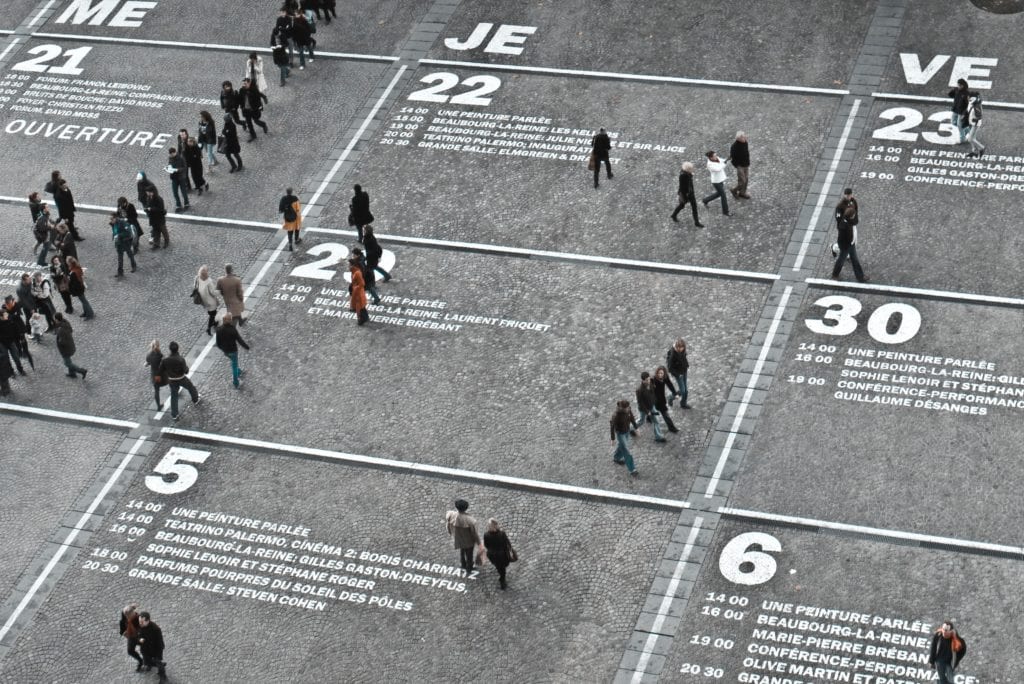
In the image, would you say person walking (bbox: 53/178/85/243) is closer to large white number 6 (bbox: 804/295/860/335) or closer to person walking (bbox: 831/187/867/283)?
large white number 6 (bbox: 804/295/860/335)

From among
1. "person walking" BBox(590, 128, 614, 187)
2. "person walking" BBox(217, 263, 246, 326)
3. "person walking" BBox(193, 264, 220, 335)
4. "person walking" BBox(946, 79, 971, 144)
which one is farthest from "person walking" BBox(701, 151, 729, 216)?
"person walking" BBox(193, 264, 220, 335)

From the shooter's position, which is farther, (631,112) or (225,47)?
(225,47)

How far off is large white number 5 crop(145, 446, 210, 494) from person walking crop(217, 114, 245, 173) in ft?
31.2

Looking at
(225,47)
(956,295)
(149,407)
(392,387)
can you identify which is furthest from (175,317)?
(956,295)

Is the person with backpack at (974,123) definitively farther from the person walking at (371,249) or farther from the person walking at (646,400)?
the person walking at (371,249)

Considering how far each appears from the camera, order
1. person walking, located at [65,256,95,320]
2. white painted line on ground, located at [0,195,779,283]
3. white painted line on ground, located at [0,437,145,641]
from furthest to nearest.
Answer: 1. person walking, located at [65,256,95,320]
2. white painted line on ground, located at [0,195,779,283]
3. white painted line on ground, located at [0,437,145,641]

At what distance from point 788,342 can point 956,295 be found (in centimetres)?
362

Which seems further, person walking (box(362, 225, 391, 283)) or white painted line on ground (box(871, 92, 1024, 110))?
white painted line on ground (box(871, 92, 1024, 110))

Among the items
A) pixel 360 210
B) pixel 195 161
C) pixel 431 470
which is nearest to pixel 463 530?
pixel 431 470

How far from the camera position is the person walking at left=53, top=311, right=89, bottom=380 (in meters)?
35.5

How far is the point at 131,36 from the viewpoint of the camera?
156ft

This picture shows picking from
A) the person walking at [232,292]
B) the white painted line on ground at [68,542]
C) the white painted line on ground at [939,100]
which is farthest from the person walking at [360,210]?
the white painted line on ground at [939,100]

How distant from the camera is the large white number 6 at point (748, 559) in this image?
99.3ft

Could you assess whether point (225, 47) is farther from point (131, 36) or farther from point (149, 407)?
point (149, 407)
